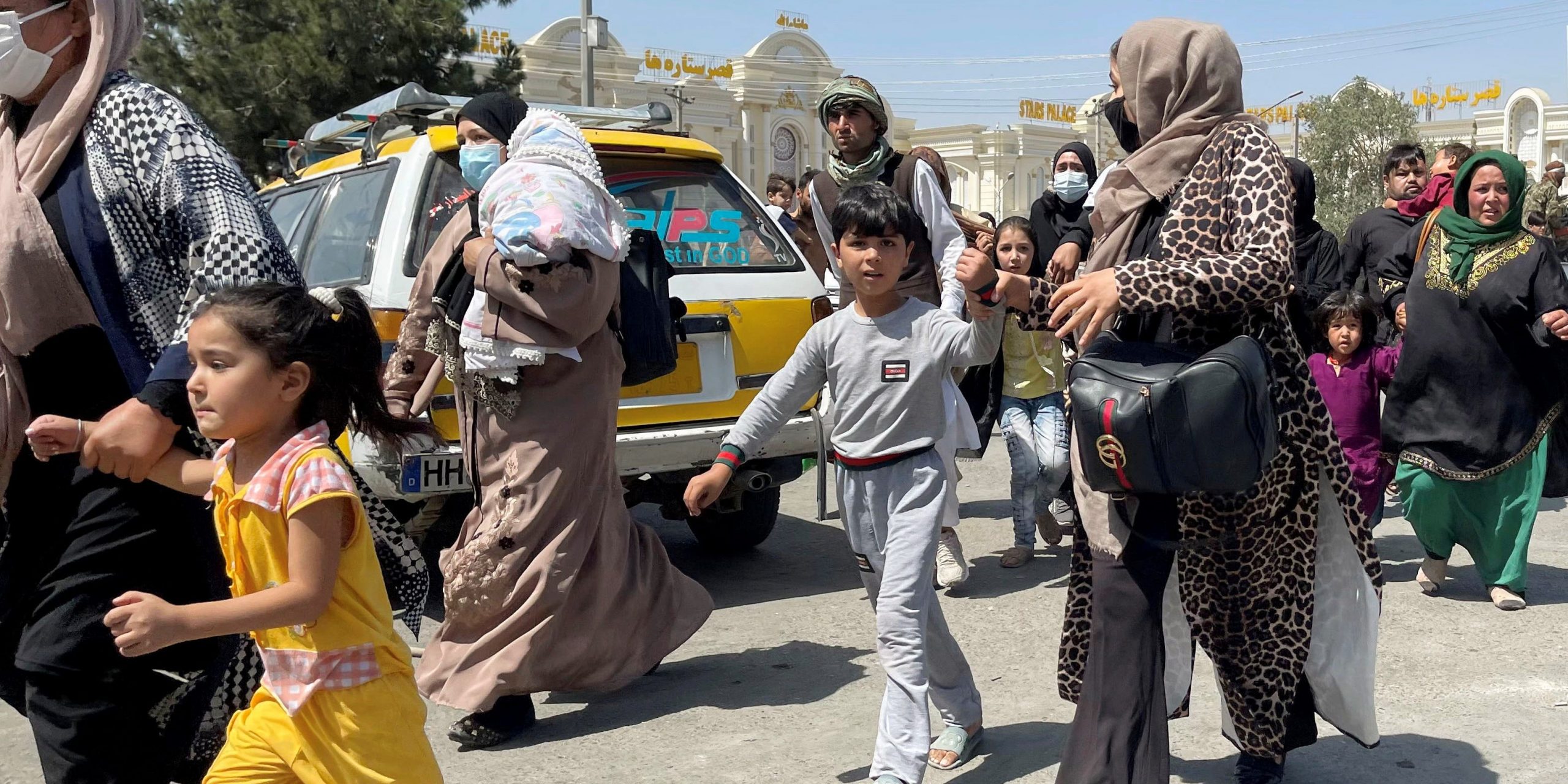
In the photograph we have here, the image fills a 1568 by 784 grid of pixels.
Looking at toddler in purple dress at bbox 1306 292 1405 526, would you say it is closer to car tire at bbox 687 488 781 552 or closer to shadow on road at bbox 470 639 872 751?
car tire at bbox 687 488 781 552

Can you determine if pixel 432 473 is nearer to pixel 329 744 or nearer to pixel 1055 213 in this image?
pixel 329 744

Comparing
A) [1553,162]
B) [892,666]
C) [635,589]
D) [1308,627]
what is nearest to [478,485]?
[635,589]

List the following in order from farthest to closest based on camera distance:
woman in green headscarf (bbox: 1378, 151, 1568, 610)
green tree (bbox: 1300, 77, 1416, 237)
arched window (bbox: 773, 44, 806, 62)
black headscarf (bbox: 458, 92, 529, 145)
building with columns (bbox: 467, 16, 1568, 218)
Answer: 1. arched window (bbox: 773, 44, 806, 62)
2. building with columns (bbox: 467, 16, 1568, 218)
3. green tree (bbox: 1300, 77, 1416, 237)
4. woman in green headscarf (bbox: 1378, 151, 1568, 610)
5. black headscarf (bbox: 458, 92, 529, 145)

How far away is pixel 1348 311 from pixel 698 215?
295cm

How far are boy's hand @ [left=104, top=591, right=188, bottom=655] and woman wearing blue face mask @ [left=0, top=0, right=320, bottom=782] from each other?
0.40 meters

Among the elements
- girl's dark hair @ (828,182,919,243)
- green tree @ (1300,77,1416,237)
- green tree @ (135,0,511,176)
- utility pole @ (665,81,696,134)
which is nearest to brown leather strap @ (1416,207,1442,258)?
girl's dark hair @ (828,182,919,243)

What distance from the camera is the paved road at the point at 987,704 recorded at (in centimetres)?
402

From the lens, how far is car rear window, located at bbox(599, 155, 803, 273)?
19.9ft

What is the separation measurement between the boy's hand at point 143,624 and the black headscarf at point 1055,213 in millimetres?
5471

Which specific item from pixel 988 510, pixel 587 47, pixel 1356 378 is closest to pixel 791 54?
pixel 587 47

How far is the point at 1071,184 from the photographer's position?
714cm

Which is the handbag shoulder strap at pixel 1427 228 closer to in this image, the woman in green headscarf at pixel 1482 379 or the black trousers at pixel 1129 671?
the woman in green headscarf at pixel 1482 379

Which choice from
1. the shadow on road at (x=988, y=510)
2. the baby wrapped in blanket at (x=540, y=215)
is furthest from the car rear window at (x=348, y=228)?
the shadow on road at (x=988, y=510)

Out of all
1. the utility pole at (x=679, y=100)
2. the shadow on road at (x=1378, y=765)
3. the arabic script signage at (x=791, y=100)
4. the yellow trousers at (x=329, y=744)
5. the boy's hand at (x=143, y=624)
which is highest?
the arabic script signage at (x=791, y=100)
